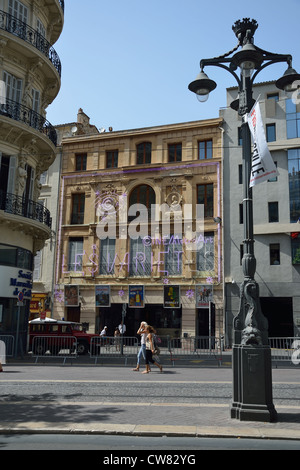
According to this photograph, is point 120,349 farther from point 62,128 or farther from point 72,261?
point 62,128

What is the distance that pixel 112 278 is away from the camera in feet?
105

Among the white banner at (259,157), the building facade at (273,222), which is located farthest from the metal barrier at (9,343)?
the white banner at (259,157)

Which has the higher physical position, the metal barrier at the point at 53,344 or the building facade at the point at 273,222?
the building facade at the point at 273,222

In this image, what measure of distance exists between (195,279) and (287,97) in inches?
560

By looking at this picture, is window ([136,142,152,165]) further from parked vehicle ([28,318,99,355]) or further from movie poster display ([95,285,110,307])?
parked vehicle ([28,318,99,355])

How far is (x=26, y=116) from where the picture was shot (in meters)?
21.2

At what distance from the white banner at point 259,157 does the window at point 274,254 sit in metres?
21.6

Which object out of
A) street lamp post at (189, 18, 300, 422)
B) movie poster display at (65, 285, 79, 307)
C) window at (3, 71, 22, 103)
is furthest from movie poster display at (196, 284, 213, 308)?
street lamp post at (189, 18, 300, 422)

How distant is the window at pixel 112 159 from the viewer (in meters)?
34.3

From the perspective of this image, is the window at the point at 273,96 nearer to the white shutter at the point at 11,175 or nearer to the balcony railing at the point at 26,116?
the balcony railing at the point at 26,116

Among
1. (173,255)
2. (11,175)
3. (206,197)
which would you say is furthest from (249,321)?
(206,197)

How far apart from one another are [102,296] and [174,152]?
12.2 m

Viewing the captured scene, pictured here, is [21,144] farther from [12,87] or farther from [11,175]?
[12,87]

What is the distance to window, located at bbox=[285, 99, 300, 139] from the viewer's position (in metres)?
29.5
